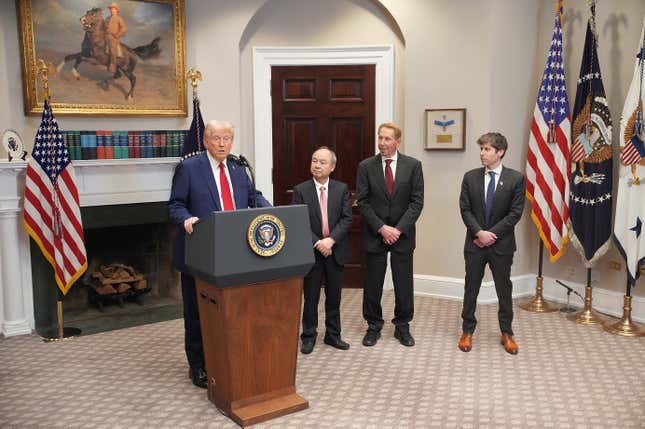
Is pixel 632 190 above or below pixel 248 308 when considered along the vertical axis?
above

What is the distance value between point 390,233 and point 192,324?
1.51 metres

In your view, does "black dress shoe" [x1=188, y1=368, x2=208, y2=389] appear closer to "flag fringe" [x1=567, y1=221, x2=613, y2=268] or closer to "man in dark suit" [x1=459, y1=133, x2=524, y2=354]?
"man in dark suit" [x1=459, y1=133, x2=524, y2=354]

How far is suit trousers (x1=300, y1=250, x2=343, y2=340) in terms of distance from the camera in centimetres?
460

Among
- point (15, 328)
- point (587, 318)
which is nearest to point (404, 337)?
point (587, 318)

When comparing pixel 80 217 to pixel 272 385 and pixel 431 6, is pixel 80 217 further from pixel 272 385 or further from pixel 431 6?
pixel 431 6

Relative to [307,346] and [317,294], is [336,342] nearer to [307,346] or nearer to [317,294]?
[307,346]

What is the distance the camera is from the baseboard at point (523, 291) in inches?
221

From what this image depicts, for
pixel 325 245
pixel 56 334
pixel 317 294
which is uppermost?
pixel 325 245

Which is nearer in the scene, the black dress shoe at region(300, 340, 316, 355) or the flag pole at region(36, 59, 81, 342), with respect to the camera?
the black dress shoe at region(300, 340, 316, 355)

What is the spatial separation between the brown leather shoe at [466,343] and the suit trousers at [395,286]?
0.40 m

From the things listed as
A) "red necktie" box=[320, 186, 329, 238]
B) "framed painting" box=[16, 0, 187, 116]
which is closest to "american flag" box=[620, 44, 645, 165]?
"red necktie" box=[320, 186, 329, 238]

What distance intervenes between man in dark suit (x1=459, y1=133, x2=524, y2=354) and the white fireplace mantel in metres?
2.62

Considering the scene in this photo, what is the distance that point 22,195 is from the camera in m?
5.09

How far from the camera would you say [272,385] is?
3.58m
